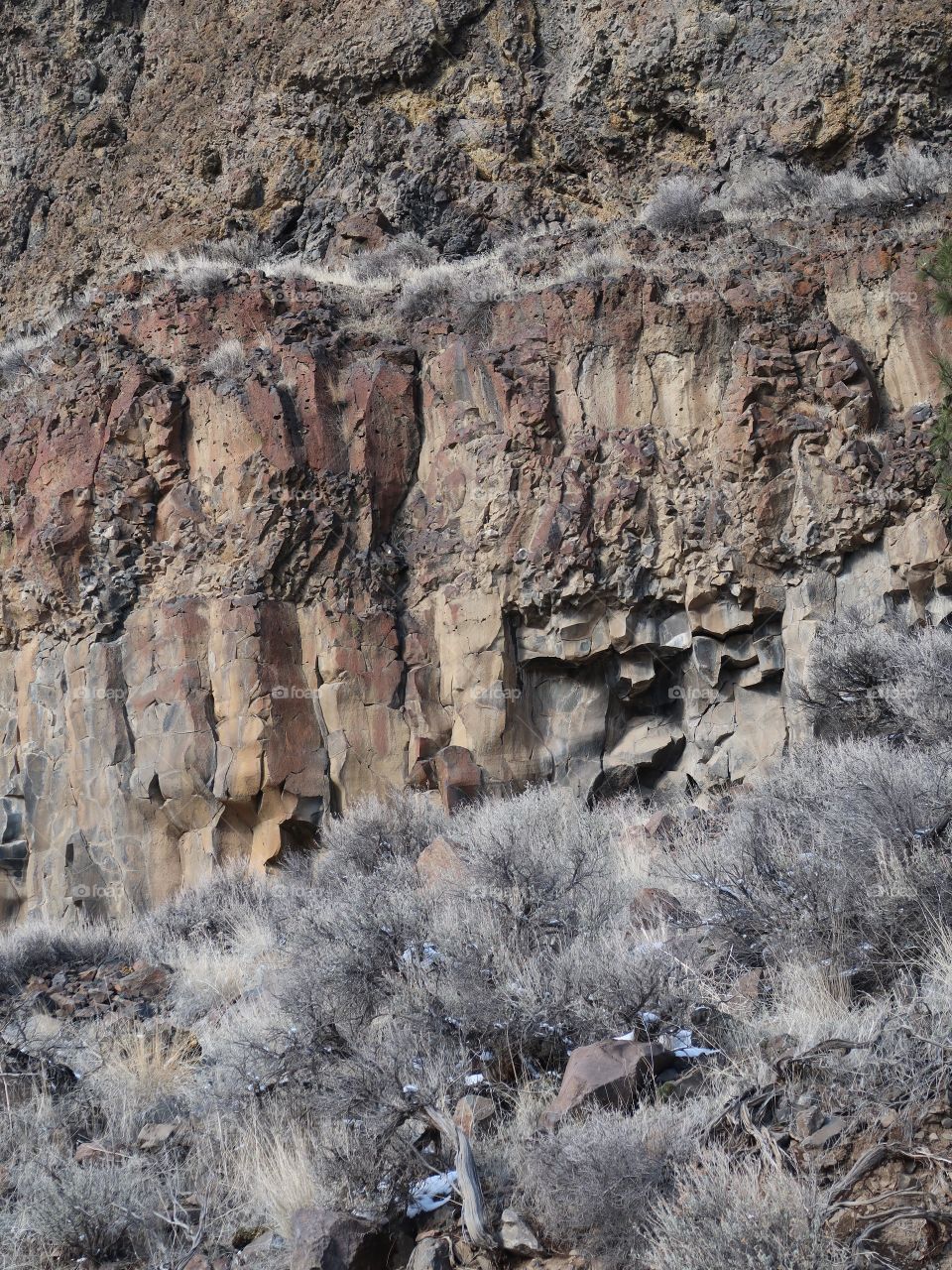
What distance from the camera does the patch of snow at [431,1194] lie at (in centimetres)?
429

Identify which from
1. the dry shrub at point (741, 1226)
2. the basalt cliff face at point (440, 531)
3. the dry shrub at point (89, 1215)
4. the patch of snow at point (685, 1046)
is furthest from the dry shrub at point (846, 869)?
the basalt cliff face at point (440, 531)

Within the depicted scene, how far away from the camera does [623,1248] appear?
12.2ft

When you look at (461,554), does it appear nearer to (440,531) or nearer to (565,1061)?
(440,531)

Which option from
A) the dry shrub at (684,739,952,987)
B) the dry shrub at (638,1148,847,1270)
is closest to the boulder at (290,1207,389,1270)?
the dry shrub at (638,1148,847,1270)

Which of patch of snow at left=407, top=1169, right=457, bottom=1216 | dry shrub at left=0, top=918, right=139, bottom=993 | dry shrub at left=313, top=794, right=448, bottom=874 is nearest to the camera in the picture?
patch of snow at left=407, top=1169, right=457, bottom=1216

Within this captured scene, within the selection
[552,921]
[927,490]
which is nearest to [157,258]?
[927,490]

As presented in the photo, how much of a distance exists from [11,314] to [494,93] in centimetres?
960

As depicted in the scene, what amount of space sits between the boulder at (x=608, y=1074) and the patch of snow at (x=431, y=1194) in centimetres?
43

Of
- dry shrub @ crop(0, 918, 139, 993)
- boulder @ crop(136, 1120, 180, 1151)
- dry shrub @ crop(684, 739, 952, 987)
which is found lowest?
dry shrub @ crop(0, 918, 139, 993)

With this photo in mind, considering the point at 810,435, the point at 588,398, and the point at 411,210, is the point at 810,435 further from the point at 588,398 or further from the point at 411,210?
the point at 411,210

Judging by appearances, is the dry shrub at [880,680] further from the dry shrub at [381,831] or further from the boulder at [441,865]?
the dry shrub at [381,831]

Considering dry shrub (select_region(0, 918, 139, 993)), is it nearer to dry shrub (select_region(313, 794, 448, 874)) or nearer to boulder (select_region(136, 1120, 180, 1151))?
dry shrub (select_region(313, 794, 448, 874))

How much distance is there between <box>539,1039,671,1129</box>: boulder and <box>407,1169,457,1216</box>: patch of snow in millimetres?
426

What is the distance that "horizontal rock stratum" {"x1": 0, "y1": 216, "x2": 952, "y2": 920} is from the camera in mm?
11406
